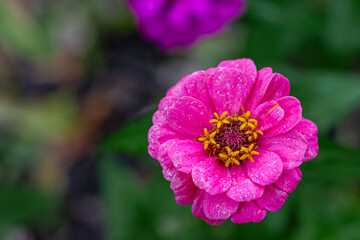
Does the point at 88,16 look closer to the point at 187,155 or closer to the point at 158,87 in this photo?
the point at 158,87

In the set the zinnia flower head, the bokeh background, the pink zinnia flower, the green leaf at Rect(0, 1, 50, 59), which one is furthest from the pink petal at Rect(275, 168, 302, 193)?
the green leaf at Rect(0, 1, 50, 59)

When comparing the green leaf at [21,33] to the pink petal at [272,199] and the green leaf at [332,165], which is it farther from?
the pink petal at [272,199]

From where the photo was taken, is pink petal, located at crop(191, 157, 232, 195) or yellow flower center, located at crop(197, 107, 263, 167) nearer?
pink petal, located at crop(191, 157, 232, 195)

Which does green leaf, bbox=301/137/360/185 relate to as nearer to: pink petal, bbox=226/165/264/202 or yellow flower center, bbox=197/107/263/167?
yellow flower center, bbox=197/107/263/167

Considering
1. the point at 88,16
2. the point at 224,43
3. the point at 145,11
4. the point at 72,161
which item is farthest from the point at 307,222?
the point at 88,16

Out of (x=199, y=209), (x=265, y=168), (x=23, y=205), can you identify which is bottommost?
(x=23, y=205)

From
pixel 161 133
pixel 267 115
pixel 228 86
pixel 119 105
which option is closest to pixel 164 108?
pixel 161 133

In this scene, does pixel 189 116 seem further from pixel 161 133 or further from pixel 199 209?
pixel 199 209
